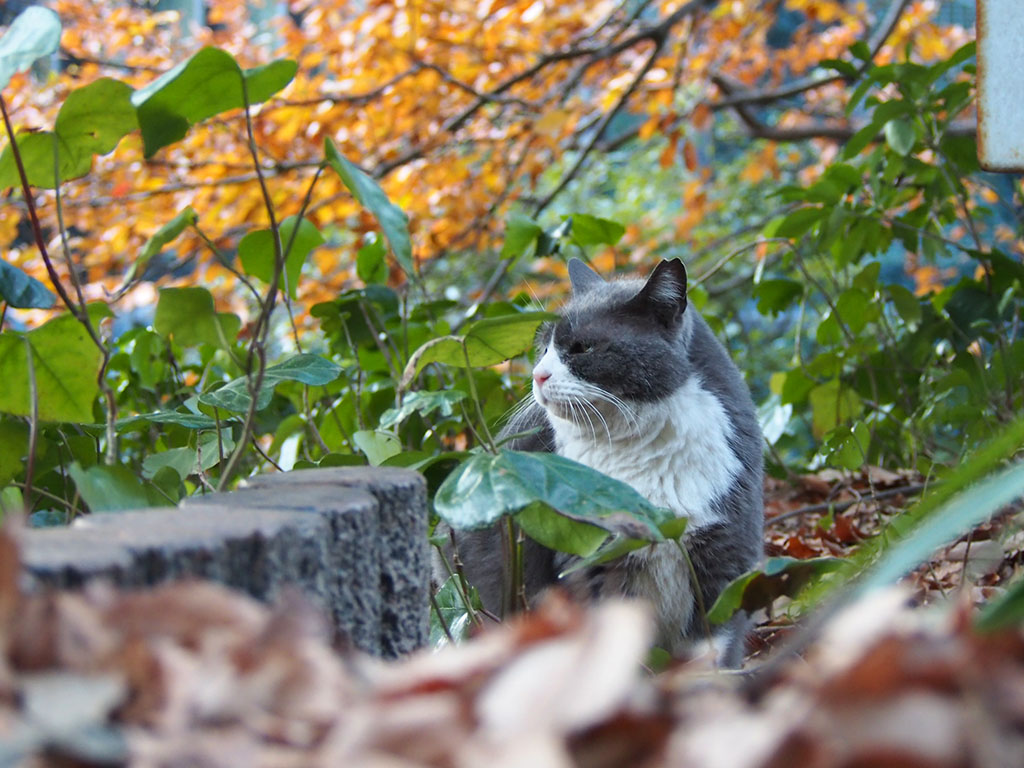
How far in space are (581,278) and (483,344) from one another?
0.82 metres

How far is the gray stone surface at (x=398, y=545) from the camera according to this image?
1.12m

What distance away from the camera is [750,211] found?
23.6ft

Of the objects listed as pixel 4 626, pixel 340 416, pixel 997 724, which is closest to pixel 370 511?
pixel 4 626

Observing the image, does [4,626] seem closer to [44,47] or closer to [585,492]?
[585,492]

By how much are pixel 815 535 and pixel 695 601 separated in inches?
39.1

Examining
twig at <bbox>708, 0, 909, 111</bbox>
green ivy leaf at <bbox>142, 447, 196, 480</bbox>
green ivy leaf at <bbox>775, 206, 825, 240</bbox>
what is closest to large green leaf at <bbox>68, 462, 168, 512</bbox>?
green ivy leaf at <bbox>142, 447, 196, 480</bbox>

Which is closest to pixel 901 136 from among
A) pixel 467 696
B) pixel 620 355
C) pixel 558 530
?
pixel 620 355

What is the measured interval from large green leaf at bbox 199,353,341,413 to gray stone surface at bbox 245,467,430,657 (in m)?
0.36

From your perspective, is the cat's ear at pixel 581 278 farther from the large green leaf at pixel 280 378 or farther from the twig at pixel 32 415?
the twig at pixel 32 415

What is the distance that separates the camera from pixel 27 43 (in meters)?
1.26

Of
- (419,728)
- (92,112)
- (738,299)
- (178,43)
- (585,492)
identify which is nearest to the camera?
(419,728)

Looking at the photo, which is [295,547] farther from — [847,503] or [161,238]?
[847,503]

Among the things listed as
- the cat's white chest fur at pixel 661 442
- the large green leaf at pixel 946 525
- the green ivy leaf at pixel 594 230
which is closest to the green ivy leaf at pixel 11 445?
the cat's white chest fur at pixel 661 442

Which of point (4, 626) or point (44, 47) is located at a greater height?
point (44, 47)
